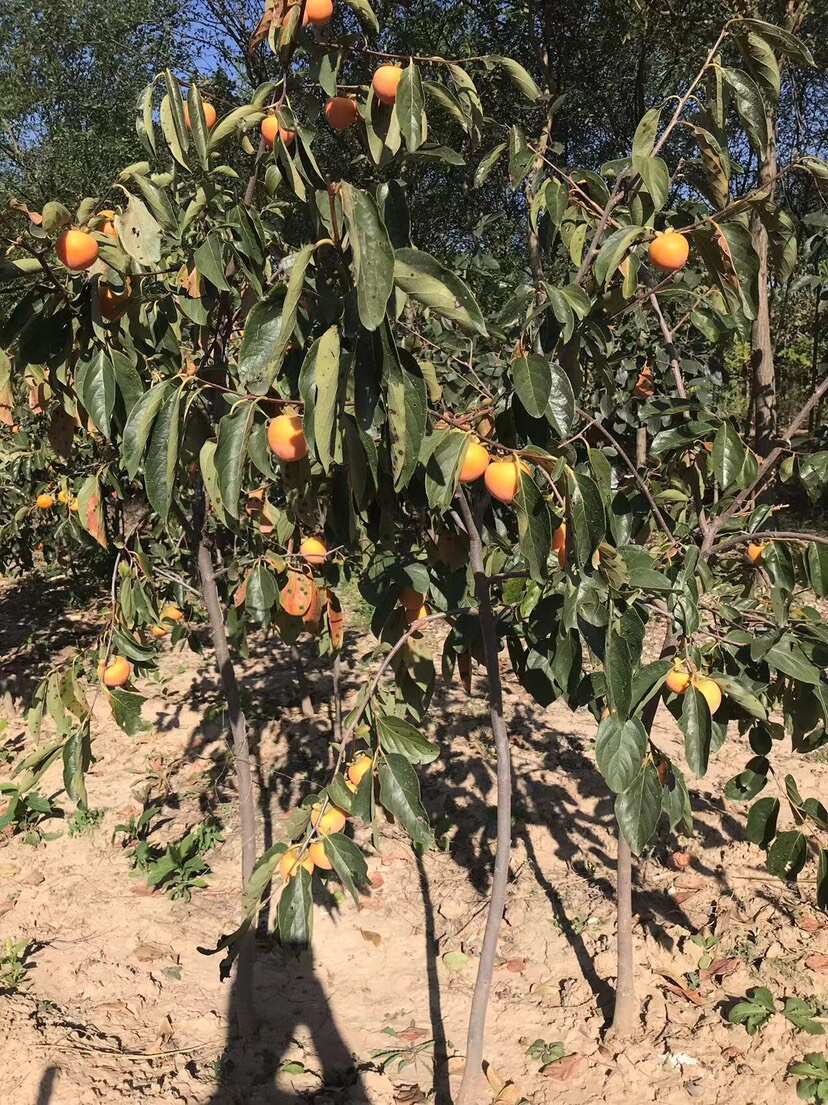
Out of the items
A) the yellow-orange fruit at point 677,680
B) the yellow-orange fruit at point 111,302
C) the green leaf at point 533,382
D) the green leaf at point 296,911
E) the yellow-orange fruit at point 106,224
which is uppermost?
the yellow-orange fruit at point 106,224


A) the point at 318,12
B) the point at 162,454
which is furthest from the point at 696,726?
the point at 318,12

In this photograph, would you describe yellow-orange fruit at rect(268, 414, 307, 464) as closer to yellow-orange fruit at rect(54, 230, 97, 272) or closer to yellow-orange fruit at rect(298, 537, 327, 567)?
yellow-orange fruit at rect(54, 230, 97, 272)

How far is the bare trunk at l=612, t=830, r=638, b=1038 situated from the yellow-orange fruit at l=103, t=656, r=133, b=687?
4.53ft

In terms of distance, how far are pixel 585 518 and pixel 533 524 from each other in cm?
8

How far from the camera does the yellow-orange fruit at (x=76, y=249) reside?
138cm

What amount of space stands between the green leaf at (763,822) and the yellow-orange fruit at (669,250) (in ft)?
3.63

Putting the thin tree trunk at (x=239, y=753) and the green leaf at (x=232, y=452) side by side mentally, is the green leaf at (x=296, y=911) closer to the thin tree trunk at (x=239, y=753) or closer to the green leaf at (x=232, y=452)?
the green leaf at (x=232, y=452)

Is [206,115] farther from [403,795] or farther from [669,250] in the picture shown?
[403,795]

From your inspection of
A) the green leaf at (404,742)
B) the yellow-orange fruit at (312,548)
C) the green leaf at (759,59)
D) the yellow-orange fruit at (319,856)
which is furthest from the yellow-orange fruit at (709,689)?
the yellow-orange fruit at (312,548)

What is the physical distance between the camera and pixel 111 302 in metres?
1.53

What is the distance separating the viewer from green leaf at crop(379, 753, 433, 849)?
141cm

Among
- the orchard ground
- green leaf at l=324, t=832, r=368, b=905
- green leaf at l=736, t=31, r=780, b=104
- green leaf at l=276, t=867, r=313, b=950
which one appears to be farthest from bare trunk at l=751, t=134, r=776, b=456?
green leaf at l=276, t=867, r=313, b=950

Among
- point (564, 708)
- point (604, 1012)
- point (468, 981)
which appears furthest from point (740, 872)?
point (564, 708)

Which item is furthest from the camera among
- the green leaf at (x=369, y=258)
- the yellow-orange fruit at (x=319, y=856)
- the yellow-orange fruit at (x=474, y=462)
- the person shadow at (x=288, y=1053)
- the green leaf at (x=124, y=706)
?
the person shadow at (x=288, y=1053)
